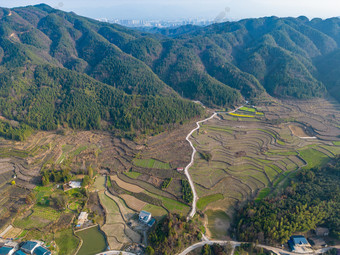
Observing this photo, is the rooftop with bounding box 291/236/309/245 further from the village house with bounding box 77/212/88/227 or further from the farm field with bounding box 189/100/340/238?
the village house with bounding box 77/212/88/227

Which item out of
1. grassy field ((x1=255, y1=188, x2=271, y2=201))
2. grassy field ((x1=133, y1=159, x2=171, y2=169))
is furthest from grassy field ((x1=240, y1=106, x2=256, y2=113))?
grassy field ((x1=133, y1=159, x2=171, y2=169))

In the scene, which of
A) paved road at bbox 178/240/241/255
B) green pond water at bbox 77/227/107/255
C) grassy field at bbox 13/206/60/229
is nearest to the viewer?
paved road at bbox 178/240/241/255

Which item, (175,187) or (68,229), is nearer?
(68,229)

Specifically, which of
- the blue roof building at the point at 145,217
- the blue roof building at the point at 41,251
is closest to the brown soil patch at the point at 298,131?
the blue roof building at the point at 145,217

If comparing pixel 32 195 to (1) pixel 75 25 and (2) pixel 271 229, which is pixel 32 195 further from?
(1) pixel 75 25

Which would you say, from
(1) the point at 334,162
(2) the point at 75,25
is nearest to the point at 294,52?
(1) the point at 334,162

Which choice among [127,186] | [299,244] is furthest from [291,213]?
[127,186]

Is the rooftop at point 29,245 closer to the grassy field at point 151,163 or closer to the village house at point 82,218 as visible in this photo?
the village house at point 82,218
